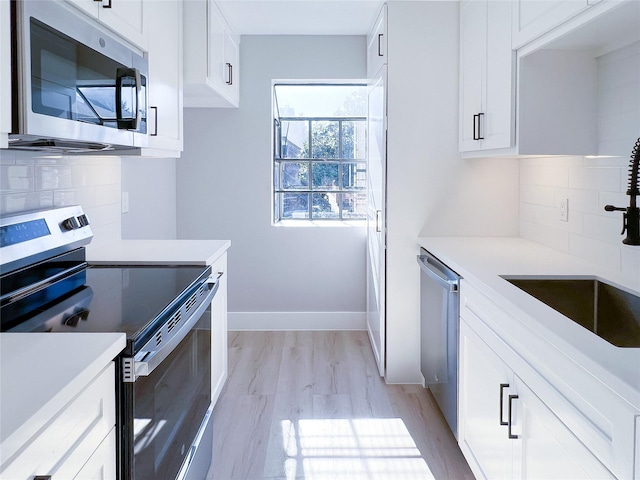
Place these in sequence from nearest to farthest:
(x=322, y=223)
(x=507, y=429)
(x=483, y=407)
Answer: (x=507, y=429), (x=483, y=407), (x=322, y=223)

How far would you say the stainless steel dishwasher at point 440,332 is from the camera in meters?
2.43

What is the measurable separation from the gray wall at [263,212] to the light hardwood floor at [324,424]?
0.61 meters

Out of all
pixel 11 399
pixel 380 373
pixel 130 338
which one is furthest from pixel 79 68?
pixel 380 373

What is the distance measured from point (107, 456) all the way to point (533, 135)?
1985 mm

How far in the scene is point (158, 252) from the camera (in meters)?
2.47

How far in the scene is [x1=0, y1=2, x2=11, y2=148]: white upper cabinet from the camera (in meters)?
1.22

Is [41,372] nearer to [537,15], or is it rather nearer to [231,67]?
[537,15]

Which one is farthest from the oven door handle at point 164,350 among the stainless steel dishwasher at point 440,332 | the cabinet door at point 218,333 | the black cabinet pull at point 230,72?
the black cabinet pull at point 230,72

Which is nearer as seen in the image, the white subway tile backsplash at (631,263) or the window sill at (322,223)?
the white subway tile backsplash at (631,263)

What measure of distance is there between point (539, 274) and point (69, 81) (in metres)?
1.66

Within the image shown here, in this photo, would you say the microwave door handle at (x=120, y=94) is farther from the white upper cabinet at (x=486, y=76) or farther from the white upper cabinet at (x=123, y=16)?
the white upper cabinet at (x=486, y=76)

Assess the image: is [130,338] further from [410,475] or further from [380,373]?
[380,373]

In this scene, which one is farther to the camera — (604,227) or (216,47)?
(216,47)

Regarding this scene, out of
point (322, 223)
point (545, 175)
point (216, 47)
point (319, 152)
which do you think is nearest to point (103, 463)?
point (545, 175)
